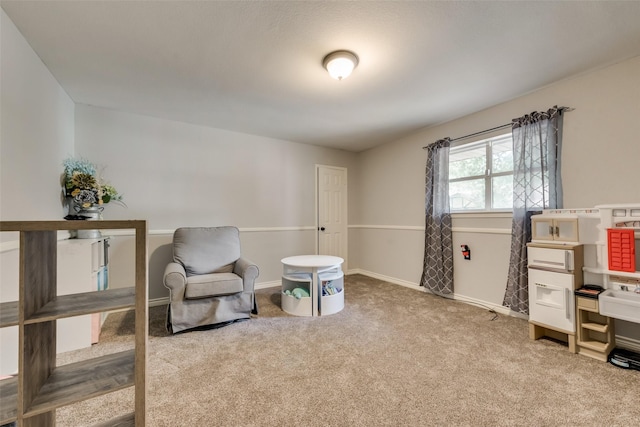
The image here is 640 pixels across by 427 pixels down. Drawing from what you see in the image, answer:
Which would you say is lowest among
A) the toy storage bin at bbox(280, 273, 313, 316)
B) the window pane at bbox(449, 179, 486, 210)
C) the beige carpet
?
the beige carpet

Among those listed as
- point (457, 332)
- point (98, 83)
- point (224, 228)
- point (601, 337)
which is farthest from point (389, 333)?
point (98, 83)

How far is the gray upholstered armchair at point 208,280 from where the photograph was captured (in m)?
2.42

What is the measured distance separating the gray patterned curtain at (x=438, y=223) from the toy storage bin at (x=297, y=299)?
174 cm

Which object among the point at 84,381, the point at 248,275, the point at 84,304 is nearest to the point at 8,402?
the point at 84,381

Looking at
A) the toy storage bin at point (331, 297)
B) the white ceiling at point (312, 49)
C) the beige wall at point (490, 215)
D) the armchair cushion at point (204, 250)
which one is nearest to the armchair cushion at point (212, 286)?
the armchair cushion at point (204, 250)

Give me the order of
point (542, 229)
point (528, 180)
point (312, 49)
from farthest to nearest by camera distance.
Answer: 1. point (528, 180)
2. point (542, 229)
3. point (312, 49)

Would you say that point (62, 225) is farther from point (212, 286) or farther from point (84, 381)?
point (212, 286)

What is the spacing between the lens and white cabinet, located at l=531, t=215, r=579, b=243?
2.19 meters

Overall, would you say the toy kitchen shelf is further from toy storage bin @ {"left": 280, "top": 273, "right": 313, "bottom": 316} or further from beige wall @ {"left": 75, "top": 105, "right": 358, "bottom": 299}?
beige wall @ {"left": 75, "top": 105, "right": 358, "bottom": 299}

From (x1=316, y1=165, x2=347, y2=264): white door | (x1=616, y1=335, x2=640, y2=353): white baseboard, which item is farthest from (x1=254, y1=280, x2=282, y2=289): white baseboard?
(x1=616, y1=335, x2=640, y2=353): white baseboard

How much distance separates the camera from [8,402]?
0.94 m

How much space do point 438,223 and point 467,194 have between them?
0.50 meters

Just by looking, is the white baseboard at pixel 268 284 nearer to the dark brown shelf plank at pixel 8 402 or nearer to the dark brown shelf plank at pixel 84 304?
the dark brown shelf plank at pixel 84 304

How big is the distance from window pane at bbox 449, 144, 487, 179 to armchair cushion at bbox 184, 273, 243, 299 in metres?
3.00
